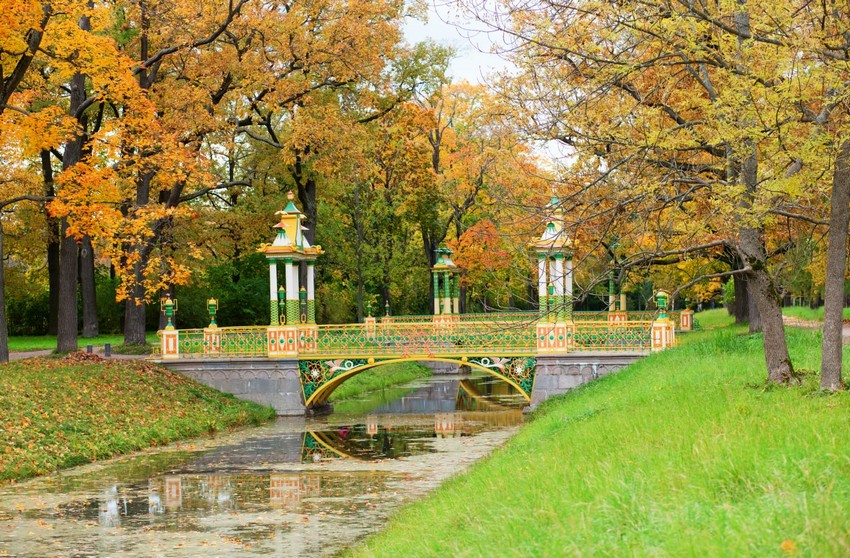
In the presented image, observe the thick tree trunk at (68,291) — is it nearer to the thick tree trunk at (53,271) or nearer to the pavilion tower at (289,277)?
the pavilion tower at (289,277)

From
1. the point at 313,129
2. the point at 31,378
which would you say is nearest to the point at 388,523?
the point at 31,378

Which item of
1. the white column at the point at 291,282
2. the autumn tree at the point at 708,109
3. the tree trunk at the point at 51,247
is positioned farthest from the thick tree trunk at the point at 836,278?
the tree trunk at the point at 51,247

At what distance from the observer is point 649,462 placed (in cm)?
805

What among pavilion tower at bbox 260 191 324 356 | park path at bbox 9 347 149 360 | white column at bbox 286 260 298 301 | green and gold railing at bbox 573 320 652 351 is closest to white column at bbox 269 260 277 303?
pavilion tower at bbox 260 191 324 356

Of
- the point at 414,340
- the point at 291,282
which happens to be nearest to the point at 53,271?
the point at 291,282

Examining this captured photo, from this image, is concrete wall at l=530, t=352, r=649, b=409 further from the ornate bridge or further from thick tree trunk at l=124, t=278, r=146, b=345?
thick tree trunk at l=124, t=278, r=146, b=345

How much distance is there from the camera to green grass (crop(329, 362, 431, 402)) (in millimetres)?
32469

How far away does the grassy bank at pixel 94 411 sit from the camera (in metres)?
18.2

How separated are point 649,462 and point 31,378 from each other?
1669cm

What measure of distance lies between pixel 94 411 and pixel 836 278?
15.3m

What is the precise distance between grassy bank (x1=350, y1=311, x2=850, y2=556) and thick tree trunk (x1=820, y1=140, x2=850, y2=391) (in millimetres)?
342

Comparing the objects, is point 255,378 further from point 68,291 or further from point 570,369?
point 570,369

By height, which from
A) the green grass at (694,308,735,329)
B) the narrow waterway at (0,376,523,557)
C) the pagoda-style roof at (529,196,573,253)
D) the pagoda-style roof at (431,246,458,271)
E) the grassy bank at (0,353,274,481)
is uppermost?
the pagoda-style roof at (431,246,458,271)

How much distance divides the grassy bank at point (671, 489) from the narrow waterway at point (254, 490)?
1606mm
